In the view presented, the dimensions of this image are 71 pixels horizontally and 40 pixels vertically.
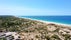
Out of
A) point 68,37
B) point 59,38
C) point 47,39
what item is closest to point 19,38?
point 47,39

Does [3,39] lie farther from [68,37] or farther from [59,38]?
[68,37]

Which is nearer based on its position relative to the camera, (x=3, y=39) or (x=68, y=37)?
(x=3, y=39)

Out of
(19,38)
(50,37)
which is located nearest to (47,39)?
(50,37)

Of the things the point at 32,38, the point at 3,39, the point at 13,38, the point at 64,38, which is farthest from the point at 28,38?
the point at 64,38

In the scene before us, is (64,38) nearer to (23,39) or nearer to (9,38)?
(23,39)

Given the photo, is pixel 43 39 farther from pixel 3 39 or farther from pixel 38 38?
pixel 3 39

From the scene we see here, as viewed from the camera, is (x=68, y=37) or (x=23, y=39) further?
(x=68, y=37)

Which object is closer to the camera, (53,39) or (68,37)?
(53,39)
